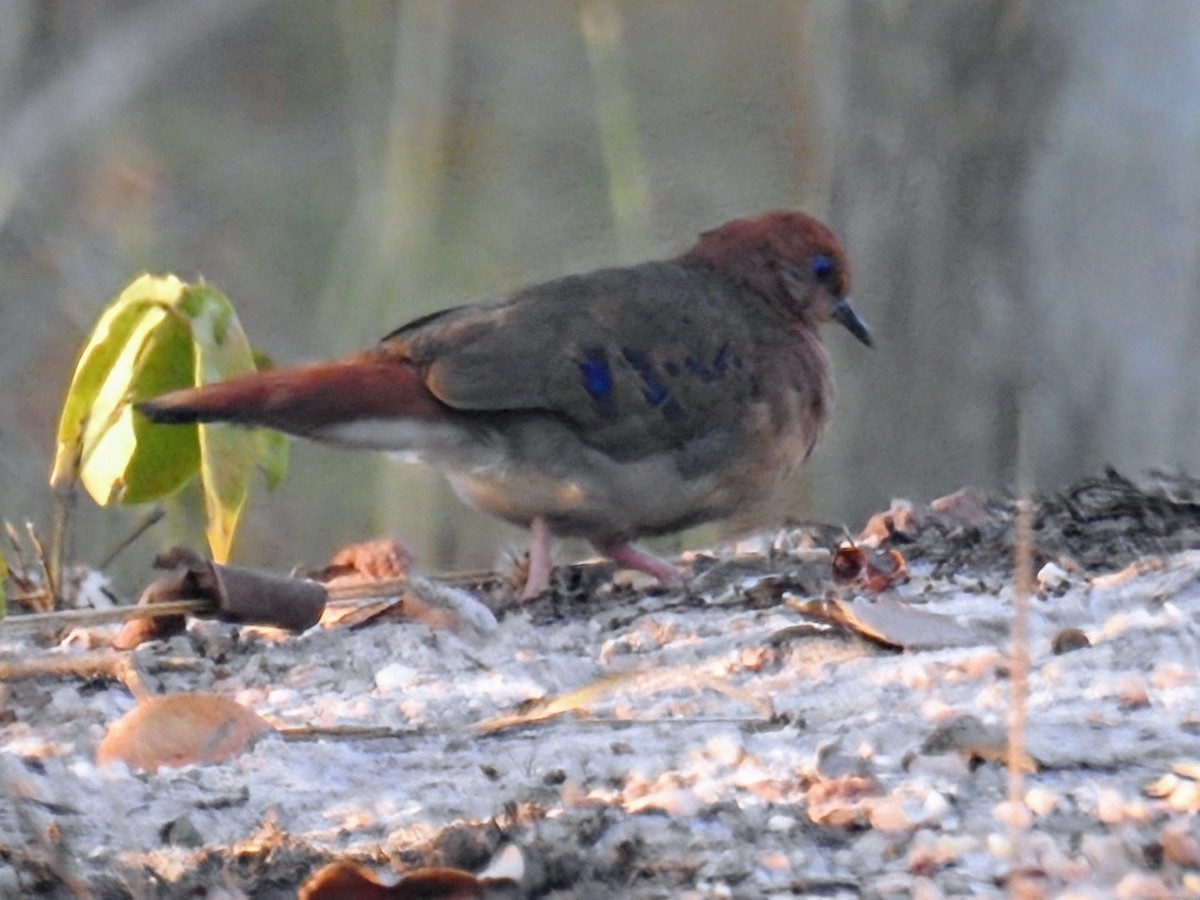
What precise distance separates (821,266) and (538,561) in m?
1.18

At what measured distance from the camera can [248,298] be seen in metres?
6.49

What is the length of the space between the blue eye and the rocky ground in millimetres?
1145

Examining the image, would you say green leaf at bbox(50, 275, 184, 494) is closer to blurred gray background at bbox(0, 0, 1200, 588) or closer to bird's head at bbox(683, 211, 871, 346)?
blurred gray background at bbox(0, 0, 1200, 588)

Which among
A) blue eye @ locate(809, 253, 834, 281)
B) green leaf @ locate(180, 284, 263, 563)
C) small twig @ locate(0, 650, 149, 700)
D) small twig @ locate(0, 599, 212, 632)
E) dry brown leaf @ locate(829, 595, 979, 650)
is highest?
blue eye @ locate(809, 253, 834, 281)

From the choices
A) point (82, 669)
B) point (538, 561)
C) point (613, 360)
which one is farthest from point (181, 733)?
point (613, 360)

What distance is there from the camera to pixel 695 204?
5816mm

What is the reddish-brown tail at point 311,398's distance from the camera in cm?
345

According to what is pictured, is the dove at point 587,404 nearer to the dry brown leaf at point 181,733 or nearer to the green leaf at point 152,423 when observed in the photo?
the green leaf at point 152,423

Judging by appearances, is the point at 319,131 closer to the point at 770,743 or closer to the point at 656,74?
the point at 656,74

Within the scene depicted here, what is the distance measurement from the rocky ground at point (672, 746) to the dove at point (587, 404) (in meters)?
0.39

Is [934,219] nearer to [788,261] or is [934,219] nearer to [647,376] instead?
[788,261]

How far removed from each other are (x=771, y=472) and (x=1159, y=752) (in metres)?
2.21

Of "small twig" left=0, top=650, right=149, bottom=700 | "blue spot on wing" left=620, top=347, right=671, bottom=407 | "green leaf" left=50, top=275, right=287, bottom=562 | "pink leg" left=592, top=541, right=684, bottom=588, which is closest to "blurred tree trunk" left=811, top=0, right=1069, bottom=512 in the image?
"pink leg" left=592, top=541, right=684, bottom=588

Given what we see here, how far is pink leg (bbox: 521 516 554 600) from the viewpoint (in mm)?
3922
